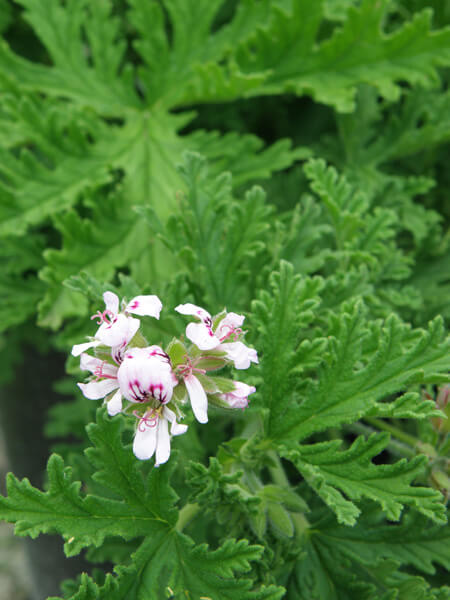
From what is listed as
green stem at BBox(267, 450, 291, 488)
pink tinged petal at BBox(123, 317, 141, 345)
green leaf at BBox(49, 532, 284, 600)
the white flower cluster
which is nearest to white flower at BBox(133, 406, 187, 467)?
the white flower cluster

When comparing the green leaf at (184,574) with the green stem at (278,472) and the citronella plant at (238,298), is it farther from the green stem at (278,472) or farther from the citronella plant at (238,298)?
the green stem at (278,472)

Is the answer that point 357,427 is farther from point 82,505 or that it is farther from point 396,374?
point 82,505

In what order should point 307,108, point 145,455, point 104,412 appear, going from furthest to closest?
point 307,108
point 104,412
point 145,455

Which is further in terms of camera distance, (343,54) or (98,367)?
(343,54)

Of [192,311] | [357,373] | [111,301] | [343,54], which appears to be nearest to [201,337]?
[192,311]

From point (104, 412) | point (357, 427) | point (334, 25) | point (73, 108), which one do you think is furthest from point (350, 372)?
point (334, 25)

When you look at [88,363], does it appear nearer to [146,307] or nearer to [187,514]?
[146,307]

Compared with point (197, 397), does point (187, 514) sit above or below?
below

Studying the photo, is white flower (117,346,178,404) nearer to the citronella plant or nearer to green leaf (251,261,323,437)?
the citronella plant
